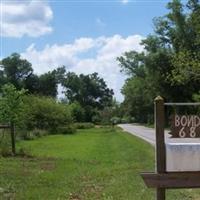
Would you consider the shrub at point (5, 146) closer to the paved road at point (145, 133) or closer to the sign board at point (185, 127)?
the paved road at point (145, 133)

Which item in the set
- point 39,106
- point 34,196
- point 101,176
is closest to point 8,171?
point 101,176

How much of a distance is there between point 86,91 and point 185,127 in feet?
516

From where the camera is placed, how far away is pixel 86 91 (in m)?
166

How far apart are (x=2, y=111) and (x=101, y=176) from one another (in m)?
12.5

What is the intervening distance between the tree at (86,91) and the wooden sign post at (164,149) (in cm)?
14839

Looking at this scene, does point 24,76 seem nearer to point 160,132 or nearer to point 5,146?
point 5,146

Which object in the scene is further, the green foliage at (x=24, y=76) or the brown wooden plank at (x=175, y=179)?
the green foliage at (x=24, y=76)

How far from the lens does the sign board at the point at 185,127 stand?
8.93 m

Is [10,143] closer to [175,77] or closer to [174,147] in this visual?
[175,77]

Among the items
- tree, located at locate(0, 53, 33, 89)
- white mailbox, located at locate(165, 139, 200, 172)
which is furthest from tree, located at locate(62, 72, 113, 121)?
white mailbox, located at locate(165, 139, 200, 172)

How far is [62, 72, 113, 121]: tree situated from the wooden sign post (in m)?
148

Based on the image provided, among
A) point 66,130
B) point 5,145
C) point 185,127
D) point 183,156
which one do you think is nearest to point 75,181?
point 183,156

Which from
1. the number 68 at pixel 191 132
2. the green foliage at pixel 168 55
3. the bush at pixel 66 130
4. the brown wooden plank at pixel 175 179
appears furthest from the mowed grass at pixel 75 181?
the bush at pixel 66 130

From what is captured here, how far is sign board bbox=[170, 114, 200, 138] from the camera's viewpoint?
29.3ft
